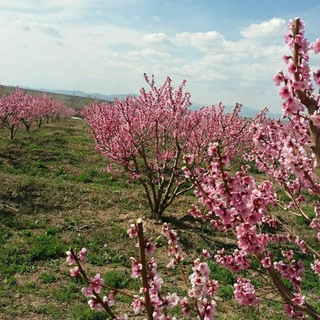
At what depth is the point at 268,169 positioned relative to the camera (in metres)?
7.26

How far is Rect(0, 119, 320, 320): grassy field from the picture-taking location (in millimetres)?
7754

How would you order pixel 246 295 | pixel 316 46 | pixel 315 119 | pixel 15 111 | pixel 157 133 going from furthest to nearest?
pixel 15 111 < pixel 157 133 < pixel 246 295 < pixel 316 46 < pixel 315 119

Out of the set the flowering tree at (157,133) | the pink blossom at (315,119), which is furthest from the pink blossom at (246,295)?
the flowering tree at (157,133)

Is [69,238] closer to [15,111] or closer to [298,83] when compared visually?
[298,83]

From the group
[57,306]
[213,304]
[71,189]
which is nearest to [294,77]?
[213,304]

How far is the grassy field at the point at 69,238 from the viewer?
7.75 m

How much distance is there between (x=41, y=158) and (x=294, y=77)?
17.4 meters

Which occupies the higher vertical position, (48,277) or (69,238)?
(69,238)

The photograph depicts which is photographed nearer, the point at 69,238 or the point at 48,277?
the point at 48,277

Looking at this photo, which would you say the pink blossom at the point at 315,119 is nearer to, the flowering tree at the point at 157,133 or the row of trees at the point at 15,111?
the flowering tree at the point at 157,133

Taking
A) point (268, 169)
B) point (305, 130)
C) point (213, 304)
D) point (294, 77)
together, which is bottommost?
point (213, 304)

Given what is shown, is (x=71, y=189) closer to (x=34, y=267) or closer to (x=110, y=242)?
(x=110, y=242)

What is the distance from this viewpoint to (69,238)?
34.1 ft

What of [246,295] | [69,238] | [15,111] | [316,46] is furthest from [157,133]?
[15,111]
